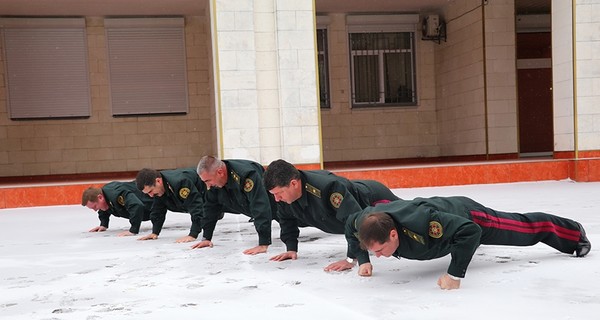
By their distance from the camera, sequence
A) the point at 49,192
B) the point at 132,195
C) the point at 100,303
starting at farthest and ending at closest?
the point at 49,192 → the point at 132,195 → the point at 100,303

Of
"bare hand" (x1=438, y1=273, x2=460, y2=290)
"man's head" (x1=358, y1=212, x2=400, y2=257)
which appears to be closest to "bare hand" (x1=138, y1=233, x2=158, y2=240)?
"man's head" (x1=358, y1=212, x2=400, y2=257)

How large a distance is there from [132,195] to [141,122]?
8304mm

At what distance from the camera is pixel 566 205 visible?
6.15 m

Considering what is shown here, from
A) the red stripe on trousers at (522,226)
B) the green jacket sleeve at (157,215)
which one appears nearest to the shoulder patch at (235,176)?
the green jacket sleeve at (157,215)

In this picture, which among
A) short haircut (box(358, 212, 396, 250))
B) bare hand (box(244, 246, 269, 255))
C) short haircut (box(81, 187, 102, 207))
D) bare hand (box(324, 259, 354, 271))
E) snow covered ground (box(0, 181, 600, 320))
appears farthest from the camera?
short haircut (box(81, 187, 102, 207))

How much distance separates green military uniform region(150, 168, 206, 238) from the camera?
5086 millimetres

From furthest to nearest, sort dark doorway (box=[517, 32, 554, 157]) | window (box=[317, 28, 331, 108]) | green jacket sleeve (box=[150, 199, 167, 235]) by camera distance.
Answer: window (box=[317, 28, 331, 108]) < dark doorway (box=[517, 32, 554, 157]) < green jacket sleeve (box=[150, 199, 167, 235])

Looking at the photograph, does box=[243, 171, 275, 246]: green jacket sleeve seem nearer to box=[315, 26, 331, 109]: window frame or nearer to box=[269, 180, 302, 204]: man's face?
box=[269, 180, 302, 204]: man's face

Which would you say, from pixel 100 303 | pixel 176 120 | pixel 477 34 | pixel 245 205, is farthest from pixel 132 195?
pixel 477 34

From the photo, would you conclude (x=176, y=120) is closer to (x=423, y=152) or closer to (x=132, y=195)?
(x=423, y=152)

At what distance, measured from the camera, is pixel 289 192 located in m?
3.57

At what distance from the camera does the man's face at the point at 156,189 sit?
5059 millimetres

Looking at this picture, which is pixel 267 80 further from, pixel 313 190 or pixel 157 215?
pixel 313 190

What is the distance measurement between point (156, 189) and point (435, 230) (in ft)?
9.40
